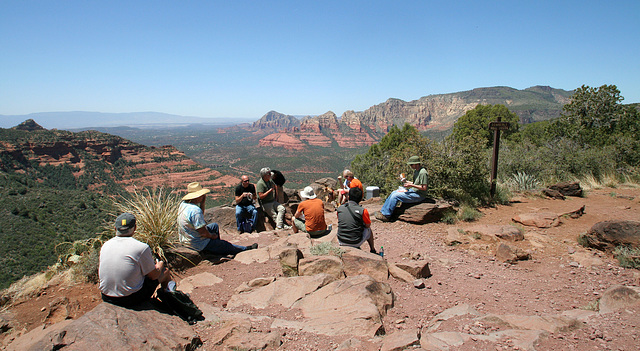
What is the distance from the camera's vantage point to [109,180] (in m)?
49.2

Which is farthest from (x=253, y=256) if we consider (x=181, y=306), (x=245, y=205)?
(x=245, y=205)

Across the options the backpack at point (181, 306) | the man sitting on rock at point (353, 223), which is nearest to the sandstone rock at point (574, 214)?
the man sitting on rock at point (353, 223)

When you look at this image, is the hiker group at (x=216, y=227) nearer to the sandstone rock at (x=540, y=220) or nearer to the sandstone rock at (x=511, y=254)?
the sandstone rock at (x=511, y=254)

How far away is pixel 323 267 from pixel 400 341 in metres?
1.92

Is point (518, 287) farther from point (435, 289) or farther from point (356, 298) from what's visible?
point (356, 298)

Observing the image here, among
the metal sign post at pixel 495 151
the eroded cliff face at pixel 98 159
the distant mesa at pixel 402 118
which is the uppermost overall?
the distant mesa at pixel 402 118

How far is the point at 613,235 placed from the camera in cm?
543

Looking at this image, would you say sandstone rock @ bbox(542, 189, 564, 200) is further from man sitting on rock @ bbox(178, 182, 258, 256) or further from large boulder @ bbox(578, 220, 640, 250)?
man sitting on rock @ bbox(178, 182, 258, 256)

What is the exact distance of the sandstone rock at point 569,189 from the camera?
413 inches

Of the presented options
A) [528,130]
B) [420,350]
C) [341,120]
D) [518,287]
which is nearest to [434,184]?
[518,287]

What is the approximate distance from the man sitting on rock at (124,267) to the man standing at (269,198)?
458 cm

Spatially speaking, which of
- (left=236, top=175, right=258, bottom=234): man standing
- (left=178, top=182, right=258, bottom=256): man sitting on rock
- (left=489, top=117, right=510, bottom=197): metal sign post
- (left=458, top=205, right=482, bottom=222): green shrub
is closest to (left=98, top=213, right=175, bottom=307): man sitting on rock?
(left=178, top=182, right=258, bottom=256): man sitting on rock

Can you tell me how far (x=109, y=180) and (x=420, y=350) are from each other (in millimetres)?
58525

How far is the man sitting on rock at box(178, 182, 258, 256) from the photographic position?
210 inches
